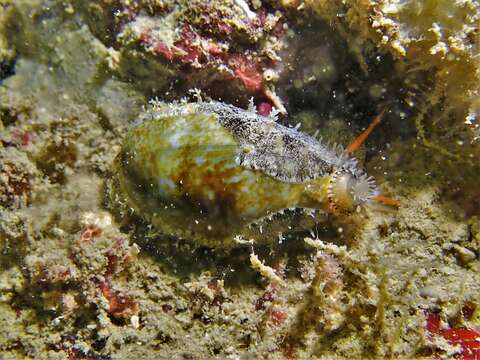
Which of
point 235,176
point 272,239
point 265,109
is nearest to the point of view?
point 235,176

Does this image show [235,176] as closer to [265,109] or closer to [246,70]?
[265,109]

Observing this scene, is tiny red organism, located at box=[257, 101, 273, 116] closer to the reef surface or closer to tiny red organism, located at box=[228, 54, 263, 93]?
the reef surface

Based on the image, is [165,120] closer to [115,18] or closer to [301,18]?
[115,18]

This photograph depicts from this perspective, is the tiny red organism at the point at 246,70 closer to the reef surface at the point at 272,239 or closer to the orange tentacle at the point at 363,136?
Result: the reef surface at the point at 272,239

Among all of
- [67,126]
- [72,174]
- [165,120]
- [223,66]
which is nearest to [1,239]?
[72,174]

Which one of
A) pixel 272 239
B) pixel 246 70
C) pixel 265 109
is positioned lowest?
pixel 272 239

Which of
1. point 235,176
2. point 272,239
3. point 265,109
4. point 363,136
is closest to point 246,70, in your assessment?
point 265,109
